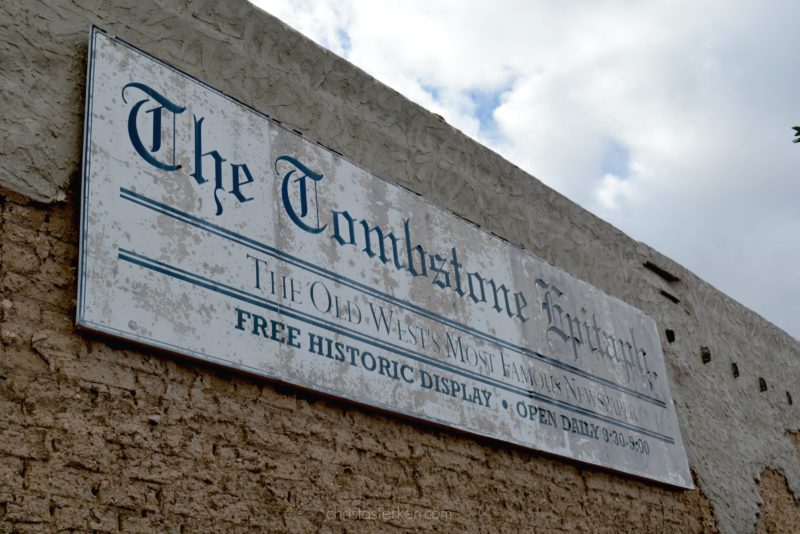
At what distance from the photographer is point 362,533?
473 centimetres

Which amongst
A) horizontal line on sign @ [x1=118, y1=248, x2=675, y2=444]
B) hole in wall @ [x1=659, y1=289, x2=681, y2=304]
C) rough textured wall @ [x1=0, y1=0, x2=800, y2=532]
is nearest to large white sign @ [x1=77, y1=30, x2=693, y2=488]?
horizontal line on sign @ [x1=118, y1=248, x2=675, y2=444]

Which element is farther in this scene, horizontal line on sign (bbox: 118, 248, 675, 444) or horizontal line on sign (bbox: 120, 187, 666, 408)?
horizontal line on sign (bbox: 120, 187, 666, 408)

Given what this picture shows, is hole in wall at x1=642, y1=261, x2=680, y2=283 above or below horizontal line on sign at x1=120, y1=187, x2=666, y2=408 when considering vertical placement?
above

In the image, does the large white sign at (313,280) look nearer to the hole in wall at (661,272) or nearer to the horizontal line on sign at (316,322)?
the horizontal line on sign at (316,322)

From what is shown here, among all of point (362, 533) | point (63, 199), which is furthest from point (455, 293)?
point (63, 199)

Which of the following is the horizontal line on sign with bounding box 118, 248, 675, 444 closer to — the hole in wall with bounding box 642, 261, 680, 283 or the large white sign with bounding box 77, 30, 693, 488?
the large white sign with bounding box 77, 30, 693, 488

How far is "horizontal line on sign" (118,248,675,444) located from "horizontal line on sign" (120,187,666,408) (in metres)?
0.25

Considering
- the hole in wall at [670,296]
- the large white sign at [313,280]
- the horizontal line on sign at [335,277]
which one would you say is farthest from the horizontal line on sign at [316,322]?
the hole in wall at [670,296]

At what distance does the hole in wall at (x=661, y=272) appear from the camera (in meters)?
8.19

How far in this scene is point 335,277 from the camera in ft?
16.9

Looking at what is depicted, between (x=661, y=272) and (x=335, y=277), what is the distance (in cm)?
395

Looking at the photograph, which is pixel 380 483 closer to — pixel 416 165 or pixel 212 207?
pixel 212 207

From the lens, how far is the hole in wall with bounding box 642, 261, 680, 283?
8.19 m

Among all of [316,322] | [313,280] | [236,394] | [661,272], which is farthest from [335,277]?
[661,272]
